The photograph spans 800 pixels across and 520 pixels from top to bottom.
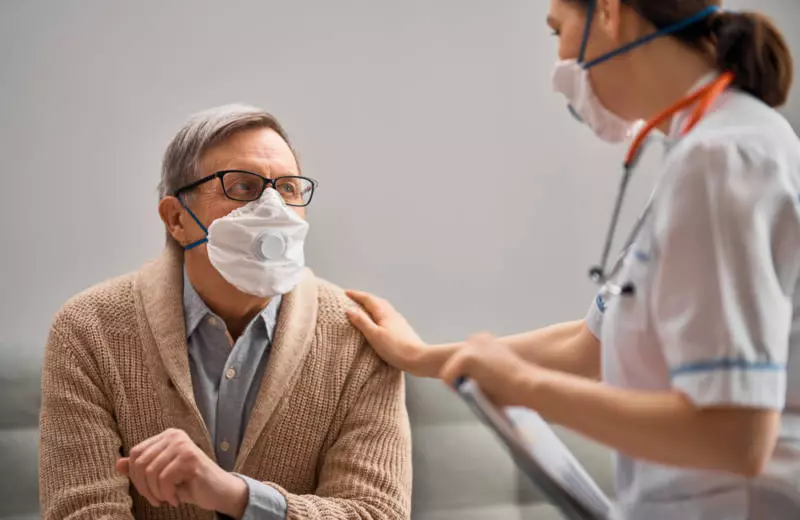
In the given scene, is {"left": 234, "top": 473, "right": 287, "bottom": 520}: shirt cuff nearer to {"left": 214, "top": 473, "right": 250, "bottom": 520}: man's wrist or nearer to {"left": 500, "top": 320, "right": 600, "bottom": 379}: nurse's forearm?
{"left": 214, "top": 473, "right": 250, "bottom": 520}: man's wrist

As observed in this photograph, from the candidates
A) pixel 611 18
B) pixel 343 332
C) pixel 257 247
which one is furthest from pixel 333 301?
pixel 611 18

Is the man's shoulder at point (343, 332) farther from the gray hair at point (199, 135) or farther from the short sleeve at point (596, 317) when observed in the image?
the short sleeve at point (596, 317)

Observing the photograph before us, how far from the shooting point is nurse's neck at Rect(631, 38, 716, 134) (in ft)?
3.64

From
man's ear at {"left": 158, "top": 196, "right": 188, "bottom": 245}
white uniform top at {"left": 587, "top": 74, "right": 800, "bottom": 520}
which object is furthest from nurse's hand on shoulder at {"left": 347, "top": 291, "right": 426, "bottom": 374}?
white uniform top at {"left": 587, "top": 74, "right": 800, "bottom": 520}

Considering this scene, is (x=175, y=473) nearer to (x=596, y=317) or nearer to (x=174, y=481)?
(x=174, y=481)

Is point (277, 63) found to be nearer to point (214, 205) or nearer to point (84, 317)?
point (214, 205)

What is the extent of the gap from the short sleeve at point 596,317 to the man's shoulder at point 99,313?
93 centimetres

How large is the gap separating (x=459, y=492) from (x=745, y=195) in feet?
4.45

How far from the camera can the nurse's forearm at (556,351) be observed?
4.83 feet

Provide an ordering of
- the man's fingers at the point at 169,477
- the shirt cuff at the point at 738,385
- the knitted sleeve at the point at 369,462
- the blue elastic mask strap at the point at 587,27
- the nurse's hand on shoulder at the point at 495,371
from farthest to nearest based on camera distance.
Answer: the knitted sleeve at the point at 369,462 < the man's fingers at the point at 169,477 < the blue elastic mask strap at the point at 587,27 < the nurse's hand on shoulder at the point at 495,371 < the shirt cuff at the point at 738,385

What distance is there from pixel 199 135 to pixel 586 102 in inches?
34.8

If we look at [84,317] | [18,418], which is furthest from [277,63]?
[18,418]

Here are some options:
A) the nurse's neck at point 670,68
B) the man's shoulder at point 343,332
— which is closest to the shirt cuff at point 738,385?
the nurse's neck at point 670,68

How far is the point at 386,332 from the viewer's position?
175 centimetres
